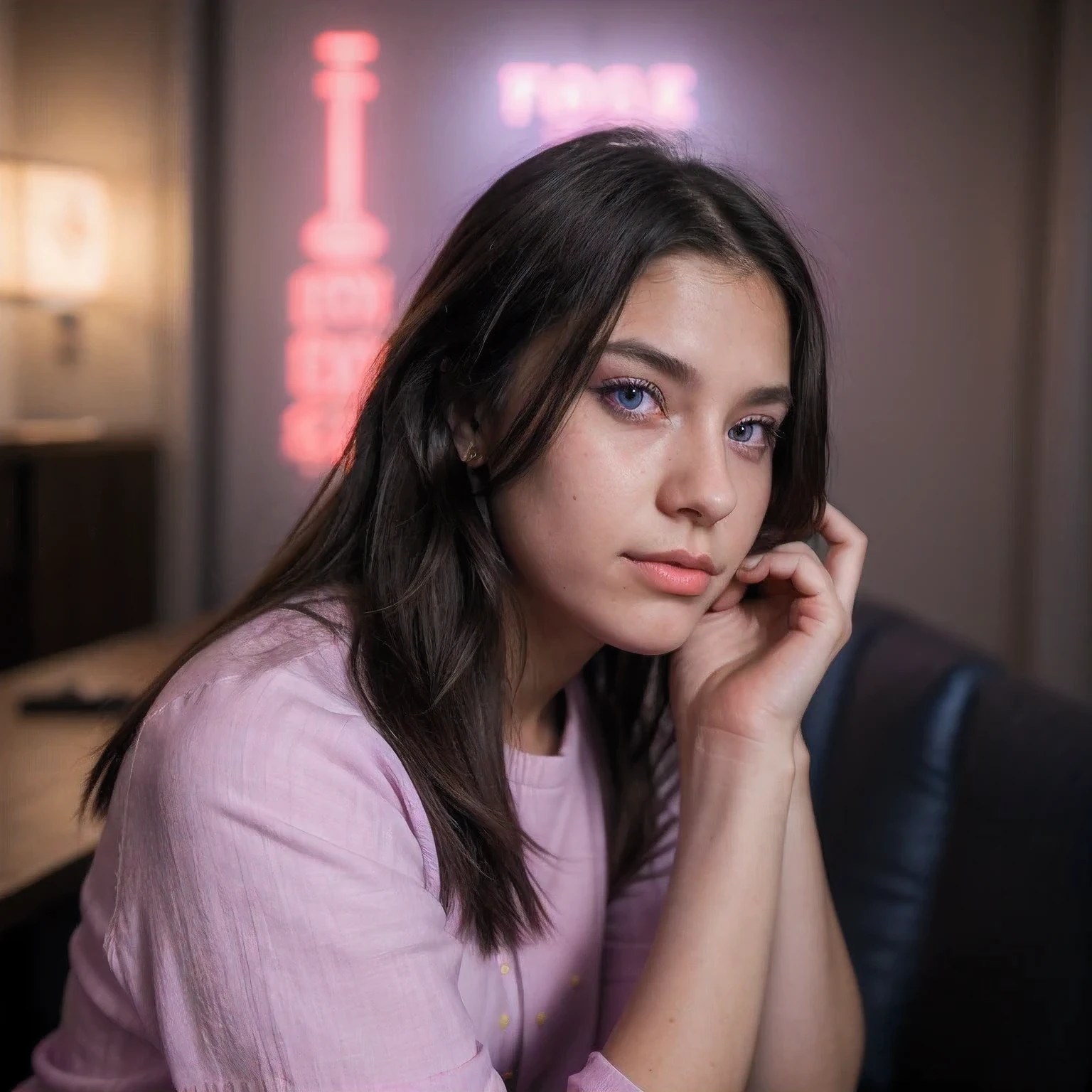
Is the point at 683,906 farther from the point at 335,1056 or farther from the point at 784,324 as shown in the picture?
the point at 784,324

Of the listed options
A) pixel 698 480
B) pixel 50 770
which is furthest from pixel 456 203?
pixel 698 480

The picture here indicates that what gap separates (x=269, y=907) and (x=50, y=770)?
0.95 m

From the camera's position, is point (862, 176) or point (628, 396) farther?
point (862, 176)

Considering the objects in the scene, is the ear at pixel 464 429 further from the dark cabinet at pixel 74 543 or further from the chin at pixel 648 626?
the dark cabinet at pixel 74 543

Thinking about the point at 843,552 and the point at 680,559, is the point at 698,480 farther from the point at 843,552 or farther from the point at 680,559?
the point at 843,552

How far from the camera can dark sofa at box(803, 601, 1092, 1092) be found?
1.11 m

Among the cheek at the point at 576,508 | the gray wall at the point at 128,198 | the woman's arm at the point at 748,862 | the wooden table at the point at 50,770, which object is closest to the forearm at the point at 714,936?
the woman's arm at the point at 748,862

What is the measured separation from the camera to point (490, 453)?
1042 mm

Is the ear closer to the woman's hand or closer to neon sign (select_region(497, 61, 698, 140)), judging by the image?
the woman's hand

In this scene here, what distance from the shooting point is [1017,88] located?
3.36m

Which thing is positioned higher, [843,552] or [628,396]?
[628,396]

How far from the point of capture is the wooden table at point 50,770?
48.7 inches

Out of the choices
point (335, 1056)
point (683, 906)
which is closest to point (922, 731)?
point (683, 906)

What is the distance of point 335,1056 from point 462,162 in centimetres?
306
